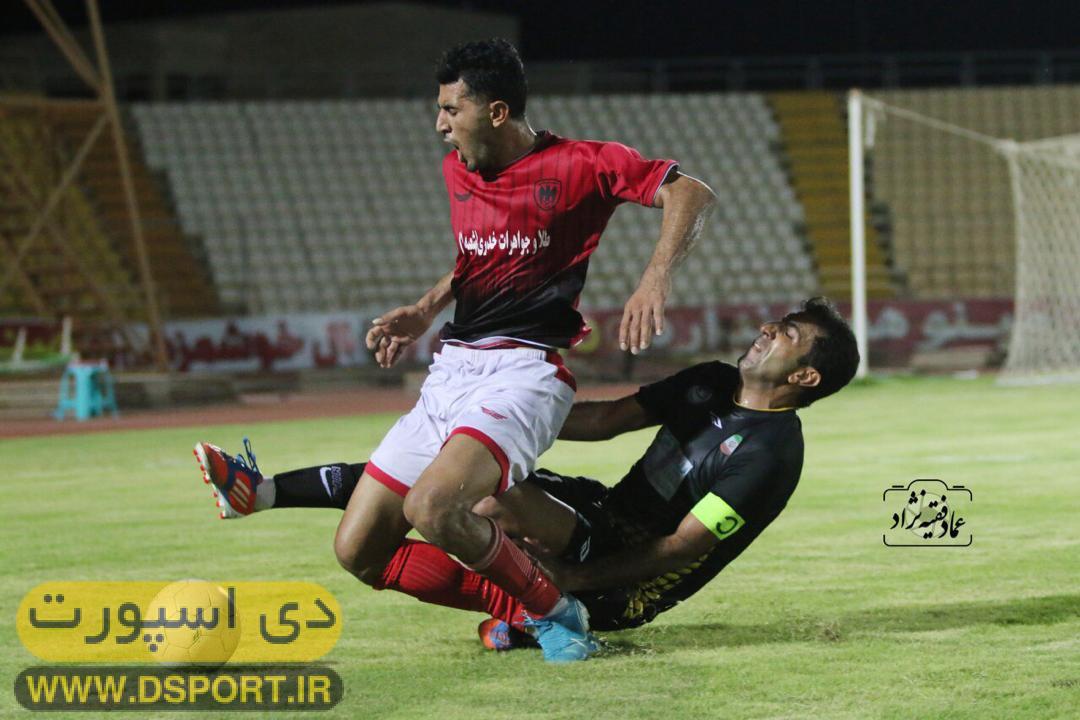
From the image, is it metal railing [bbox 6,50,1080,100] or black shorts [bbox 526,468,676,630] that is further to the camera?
metal railing [bbox 6,50,1080,100]

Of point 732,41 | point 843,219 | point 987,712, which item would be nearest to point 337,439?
point 987,712

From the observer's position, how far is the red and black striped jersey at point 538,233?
16.1ft

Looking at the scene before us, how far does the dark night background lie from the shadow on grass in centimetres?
2878

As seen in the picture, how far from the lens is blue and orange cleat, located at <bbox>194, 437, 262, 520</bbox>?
16.4ft

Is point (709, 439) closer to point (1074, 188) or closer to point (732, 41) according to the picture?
point (1074, 188)

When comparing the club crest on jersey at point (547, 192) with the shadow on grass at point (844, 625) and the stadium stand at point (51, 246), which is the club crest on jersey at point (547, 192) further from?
the stadium stand at point (51, 246)

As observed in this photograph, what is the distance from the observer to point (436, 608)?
5734 millimetres

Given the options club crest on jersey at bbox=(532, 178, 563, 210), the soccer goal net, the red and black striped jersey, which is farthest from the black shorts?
the soccer goal net

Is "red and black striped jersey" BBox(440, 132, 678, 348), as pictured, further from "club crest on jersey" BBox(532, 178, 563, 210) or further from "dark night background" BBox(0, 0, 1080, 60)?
"dark night background" BBox(0, 0, 1080, 60)

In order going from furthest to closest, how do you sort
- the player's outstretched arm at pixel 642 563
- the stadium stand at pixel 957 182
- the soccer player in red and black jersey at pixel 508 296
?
the stadium stand at pixel 957 182, the player's outstretched arm at pixel 642 563, the soccer player in red and black jersey at pixel 508 296

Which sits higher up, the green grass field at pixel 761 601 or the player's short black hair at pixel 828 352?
the player's short black hair at pixel 828 352

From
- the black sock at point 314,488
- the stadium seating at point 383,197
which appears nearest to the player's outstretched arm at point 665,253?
the black sock at point 314,488

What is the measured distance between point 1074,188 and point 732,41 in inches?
462

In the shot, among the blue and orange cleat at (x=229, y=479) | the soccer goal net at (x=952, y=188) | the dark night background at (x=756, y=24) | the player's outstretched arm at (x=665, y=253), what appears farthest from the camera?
the dark night background at (x=756, y=24)
